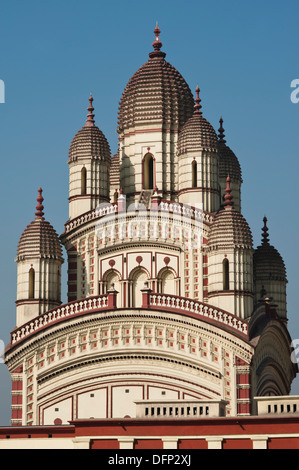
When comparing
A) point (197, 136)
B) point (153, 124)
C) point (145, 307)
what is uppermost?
point (153, 124)

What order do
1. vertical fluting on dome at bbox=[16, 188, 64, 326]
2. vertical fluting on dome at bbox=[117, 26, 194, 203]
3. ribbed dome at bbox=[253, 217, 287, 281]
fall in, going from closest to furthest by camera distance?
vertical fluting on dome at bbox=[16, 188, 64, 326] < vertical fluting on dome at bbox=[117, 26, 194, 203] < ribbed dome at bbox=[253, 217, 287, 281]

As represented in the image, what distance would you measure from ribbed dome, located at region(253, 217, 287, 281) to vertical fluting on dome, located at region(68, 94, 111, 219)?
27.0 ft

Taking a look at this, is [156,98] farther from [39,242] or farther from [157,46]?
[39,242]

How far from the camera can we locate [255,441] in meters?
33.8

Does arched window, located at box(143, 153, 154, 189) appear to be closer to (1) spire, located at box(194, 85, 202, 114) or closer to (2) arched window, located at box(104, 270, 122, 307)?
(1) spire, located at box(194, 85, 202, 114)

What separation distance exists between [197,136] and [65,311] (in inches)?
392

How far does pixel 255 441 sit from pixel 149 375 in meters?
13.0

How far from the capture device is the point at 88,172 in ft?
174

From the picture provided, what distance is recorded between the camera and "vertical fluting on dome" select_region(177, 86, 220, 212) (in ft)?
169

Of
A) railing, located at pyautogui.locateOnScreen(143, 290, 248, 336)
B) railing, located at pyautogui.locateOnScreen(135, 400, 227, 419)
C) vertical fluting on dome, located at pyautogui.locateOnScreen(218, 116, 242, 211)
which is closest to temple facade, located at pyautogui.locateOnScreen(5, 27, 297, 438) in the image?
railing, located at pyautogui.locateOnScreen(143, 290, 248, 336)

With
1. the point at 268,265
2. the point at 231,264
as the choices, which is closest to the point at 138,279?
the point at 231,264

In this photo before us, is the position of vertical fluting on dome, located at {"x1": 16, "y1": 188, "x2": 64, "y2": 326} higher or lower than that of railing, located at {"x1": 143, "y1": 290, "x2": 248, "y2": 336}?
higher

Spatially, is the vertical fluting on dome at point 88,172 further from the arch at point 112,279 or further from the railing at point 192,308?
the railing at point 192,308

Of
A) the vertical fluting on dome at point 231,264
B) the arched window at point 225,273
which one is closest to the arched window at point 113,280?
the vertical fluting on dome at point 231,264
